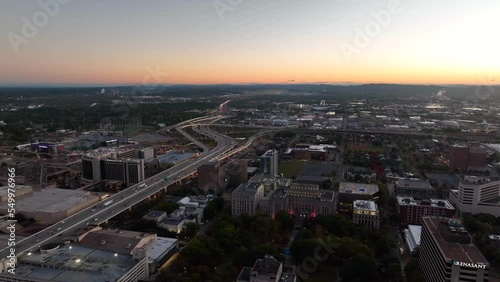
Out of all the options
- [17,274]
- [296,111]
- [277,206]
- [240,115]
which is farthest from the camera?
[296,111]

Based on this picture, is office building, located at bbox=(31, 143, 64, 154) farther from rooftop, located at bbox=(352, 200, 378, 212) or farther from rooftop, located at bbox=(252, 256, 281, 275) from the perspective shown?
rooftop, located at bbox=(252, 256, 281, 275)

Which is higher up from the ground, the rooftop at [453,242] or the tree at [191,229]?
the rooftop at [453,242]

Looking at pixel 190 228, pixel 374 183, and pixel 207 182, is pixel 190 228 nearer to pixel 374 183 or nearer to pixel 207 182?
pixel 207 182

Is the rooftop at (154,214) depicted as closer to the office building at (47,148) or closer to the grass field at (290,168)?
the grass field at (290,168)

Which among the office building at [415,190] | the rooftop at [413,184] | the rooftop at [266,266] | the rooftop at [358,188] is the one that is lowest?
the rooftop at [358,188]

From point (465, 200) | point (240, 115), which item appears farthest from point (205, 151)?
point (240, 115)

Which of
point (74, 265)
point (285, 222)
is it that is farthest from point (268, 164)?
point (74, 265)

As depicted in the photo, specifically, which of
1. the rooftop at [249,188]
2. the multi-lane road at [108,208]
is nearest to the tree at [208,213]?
the rooftop at [249,188]

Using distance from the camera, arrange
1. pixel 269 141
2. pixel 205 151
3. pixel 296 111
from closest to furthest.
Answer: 1. pixel 205 151
2. pixel 269 141
3. pixel 296 111
